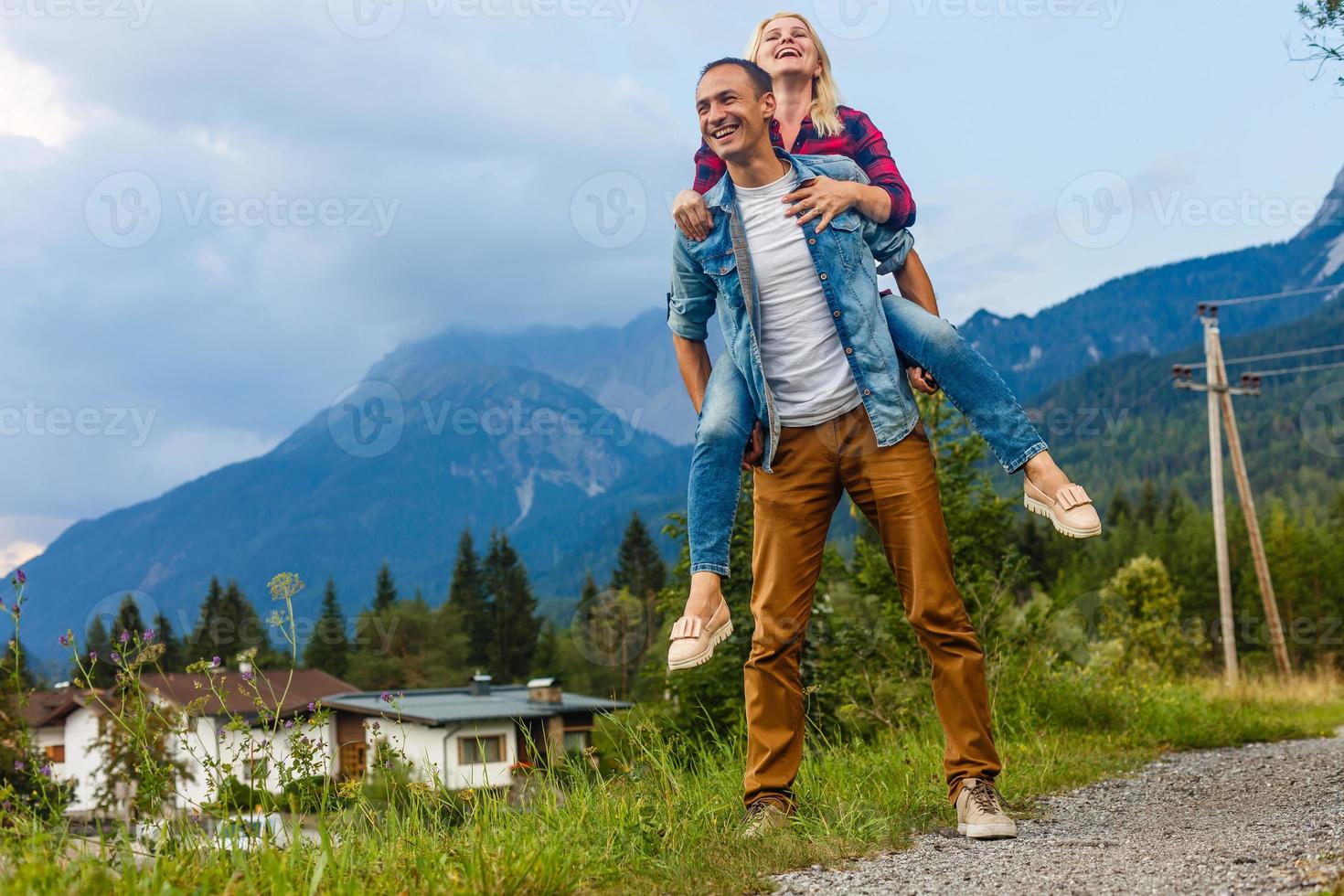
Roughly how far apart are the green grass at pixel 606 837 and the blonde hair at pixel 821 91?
7.15 ft

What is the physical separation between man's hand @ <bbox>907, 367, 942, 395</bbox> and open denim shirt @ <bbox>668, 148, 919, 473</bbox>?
0.05m

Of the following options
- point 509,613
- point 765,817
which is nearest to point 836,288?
point 765,817

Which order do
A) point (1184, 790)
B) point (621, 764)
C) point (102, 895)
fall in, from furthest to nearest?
point (1184, 790) < point (621, 764) < point (102, 895)

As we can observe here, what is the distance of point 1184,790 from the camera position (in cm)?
503

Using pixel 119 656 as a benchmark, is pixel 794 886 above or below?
below

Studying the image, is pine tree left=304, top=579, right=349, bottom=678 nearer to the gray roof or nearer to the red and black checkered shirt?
the gray roof

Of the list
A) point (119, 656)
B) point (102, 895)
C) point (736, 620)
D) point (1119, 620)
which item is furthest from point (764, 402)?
point (1119, 620)

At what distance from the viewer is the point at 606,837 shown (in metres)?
3.38

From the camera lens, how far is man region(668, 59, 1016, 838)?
13.0 feet

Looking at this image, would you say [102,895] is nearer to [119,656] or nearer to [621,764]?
[119,656]

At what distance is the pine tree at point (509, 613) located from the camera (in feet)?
238

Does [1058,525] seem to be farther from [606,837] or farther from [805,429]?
[606,837]

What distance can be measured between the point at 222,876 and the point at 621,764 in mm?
1600

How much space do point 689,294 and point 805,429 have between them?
0.64 m
